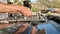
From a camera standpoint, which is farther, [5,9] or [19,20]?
[19,20]

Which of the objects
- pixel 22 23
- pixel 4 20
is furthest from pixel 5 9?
pixel 22 23

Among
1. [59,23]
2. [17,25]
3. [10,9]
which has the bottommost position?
[59,23]

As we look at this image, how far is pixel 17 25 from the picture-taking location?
317 centimetres

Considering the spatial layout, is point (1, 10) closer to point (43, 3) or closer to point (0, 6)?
A: point (0, 6)

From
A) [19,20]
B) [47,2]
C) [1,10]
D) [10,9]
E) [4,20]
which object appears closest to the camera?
[1,10]

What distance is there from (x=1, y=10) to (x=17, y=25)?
2.26 m

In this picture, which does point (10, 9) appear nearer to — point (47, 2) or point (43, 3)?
point (43, 3)

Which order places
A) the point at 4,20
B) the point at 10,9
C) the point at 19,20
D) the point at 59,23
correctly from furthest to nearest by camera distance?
1. the point at 59,23
2. the point at 19,20
3. the point at 4,20
4. the point at 10,9

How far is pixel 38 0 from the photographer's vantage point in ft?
26.2

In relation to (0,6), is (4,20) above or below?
below

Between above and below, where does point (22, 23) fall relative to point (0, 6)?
below

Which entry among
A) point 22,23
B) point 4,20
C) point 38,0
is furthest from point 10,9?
point 38,0

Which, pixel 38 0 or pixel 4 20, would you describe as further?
pixel 38 0

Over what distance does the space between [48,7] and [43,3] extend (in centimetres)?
73
